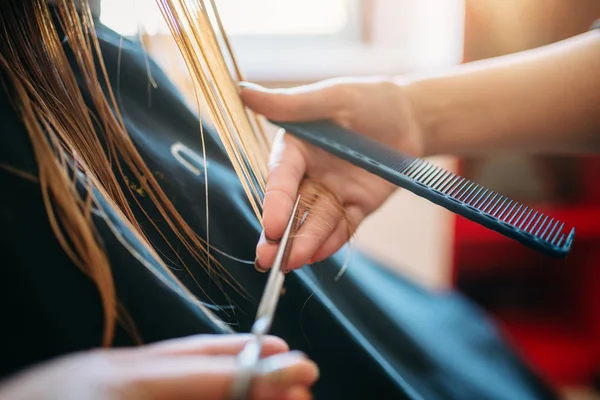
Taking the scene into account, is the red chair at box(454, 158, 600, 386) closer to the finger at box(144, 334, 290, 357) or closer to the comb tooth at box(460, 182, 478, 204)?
the comb tooth at box(460, 182, 478, 204)

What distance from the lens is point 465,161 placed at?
0.63m

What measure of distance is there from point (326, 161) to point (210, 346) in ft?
0.65

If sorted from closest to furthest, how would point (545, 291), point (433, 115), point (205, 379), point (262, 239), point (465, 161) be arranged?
point (205, 379) → point (262, 239) → point (433, 115) → point (465, 161) → point (545, 291)

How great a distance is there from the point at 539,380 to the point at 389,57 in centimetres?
42

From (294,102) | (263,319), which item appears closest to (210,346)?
(263,319)

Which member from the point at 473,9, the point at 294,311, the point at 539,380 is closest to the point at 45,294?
the point at 294,311

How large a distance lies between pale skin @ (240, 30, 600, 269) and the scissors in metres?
0.02

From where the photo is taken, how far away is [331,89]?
1.36ft

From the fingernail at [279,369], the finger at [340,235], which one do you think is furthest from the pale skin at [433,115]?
the fingernail at [279,369]

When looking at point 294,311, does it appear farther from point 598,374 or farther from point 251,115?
point 598,374

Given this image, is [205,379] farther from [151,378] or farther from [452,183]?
[452,183]

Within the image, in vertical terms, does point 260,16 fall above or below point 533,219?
above

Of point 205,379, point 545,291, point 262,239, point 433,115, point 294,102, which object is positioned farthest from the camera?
point 545,291

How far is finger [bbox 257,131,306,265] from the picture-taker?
27 cm
